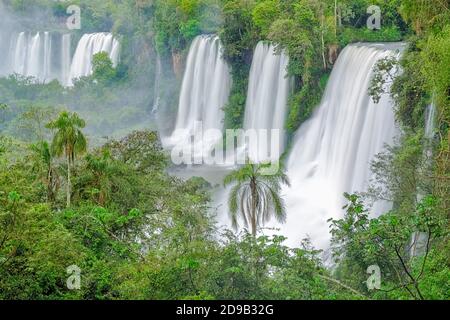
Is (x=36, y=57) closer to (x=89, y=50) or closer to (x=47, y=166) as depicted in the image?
(x=89, y=50)

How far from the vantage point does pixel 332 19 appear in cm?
2817

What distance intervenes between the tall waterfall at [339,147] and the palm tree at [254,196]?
459 cm

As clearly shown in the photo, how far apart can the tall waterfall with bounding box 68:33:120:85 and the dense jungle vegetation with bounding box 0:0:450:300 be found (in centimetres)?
1728

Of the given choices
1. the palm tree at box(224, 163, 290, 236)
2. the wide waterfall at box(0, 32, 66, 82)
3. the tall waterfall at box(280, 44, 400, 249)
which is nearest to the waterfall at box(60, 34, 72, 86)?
the wide waterfall at box(0, 32, 66, 82)

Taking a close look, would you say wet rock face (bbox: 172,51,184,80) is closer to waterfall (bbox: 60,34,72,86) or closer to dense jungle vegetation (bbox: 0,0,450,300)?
dense jungle vegetation (bbox: 0,0,450,300)

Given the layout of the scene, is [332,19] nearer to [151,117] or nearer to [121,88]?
[151,117]

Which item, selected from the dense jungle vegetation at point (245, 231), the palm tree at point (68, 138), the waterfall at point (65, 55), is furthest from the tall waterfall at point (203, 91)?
the palm tree at point (68, 138)

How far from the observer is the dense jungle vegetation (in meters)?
9.79

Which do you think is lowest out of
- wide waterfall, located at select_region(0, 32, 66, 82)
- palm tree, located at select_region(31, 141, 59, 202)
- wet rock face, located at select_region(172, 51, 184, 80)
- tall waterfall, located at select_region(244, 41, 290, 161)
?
palm tree, located at select_region(31, 141, 59, 202)

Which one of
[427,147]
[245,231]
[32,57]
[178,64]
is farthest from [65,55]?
[245,231]

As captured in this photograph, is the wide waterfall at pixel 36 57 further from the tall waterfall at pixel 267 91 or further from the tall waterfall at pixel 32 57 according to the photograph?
the tall waterfall at pixel 267 91

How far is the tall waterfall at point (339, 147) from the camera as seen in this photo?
67.8 ft

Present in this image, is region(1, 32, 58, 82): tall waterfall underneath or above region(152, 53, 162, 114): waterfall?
above
